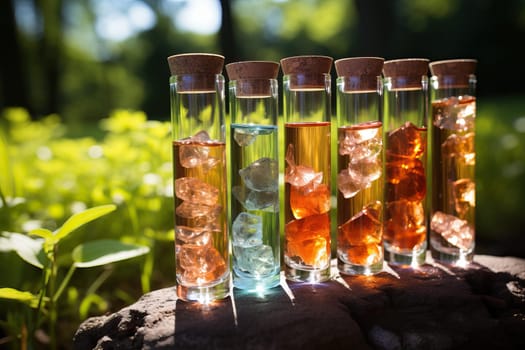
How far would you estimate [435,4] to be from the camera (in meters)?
18.4

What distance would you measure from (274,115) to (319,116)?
0.52 feet

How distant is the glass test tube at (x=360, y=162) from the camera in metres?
1.75

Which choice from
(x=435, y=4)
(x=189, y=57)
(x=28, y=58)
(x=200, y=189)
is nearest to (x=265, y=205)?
(x=200, y=189)

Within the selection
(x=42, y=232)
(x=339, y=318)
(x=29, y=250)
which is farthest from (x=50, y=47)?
(x=339, y=318)

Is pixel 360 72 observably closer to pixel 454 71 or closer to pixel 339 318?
pixel 454 71

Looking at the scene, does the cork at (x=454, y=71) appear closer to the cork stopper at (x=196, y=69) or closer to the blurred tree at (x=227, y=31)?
the cork stopper at (x=196, y=69)

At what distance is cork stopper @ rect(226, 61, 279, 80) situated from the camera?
1577 millimetres

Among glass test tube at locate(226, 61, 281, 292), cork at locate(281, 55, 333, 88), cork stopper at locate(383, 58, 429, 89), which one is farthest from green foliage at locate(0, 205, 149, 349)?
cork stopper at locate(383, 58, 429, 89)

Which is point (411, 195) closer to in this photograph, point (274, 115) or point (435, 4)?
point (274, 115)

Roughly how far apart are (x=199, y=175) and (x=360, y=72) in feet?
2.18

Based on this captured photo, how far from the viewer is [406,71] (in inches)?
73.0

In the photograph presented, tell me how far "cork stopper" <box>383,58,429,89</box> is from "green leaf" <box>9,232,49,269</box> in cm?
145

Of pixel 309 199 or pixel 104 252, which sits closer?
pixel 309 199

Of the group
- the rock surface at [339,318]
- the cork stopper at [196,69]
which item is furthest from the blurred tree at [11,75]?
the rock surface at [339,318]
